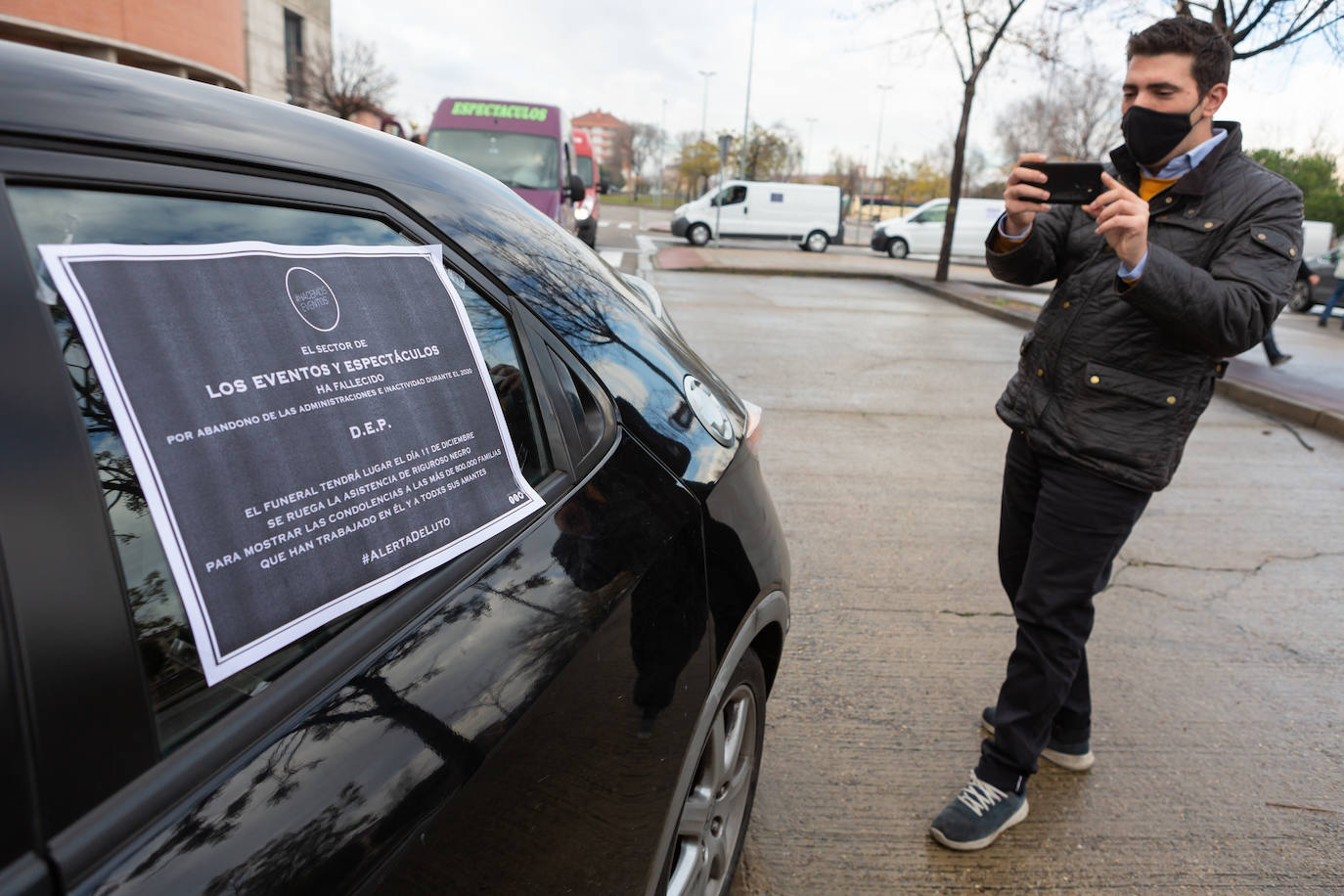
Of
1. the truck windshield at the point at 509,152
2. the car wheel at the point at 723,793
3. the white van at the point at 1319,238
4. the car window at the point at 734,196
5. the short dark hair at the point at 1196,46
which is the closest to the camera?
the car wheel at the point at 723,793

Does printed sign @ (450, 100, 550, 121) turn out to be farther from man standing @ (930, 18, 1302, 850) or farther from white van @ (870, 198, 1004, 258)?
white van @ (870, 198, 1004, 258)

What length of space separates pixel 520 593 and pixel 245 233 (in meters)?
0.56

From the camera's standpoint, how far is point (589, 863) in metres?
1.34

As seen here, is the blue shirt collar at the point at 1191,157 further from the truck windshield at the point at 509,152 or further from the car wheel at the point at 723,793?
the truck windshield at the point at 509,152

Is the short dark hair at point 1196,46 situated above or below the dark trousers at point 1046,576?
above

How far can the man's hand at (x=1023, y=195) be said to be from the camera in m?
2.18

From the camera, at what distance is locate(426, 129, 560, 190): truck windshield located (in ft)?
41.7

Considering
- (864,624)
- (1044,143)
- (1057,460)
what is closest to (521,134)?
(864,624)

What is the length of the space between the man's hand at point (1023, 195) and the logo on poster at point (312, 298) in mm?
1699

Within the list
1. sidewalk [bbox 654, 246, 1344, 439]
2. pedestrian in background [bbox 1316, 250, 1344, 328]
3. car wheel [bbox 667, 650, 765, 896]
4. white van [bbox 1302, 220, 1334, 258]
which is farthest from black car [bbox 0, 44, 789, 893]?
white van [bbox 1302, 220, 1334, 258]

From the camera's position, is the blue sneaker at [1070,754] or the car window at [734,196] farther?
the car window at [734,196]

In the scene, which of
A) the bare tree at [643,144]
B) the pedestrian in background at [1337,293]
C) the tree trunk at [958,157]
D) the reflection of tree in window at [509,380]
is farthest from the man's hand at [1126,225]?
the bare tree at [643,144]

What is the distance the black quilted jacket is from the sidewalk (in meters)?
5.93

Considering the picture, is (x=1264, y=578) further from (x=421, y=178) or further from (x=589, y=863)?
(x=421, y=178)
